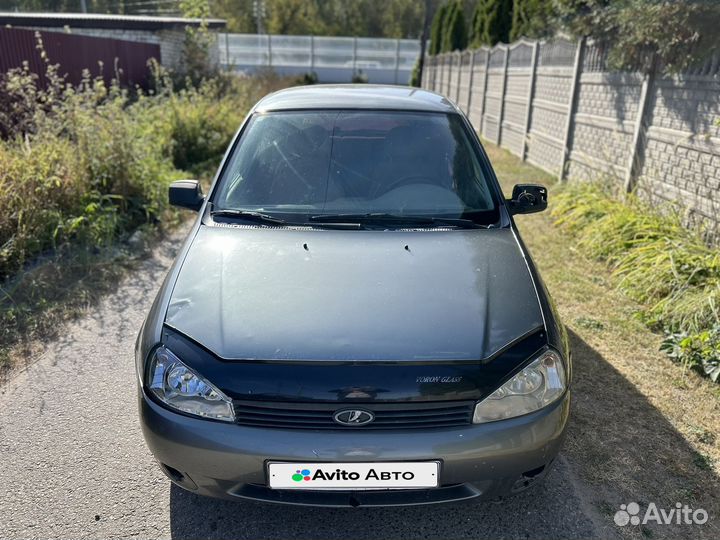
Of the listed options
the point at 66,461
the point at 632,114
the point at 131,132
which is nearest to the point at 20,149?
the point at 131,132

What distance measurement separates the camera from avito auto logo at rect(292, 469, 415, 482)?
1.83 m

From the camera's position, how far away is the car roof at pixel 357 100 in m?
3.25

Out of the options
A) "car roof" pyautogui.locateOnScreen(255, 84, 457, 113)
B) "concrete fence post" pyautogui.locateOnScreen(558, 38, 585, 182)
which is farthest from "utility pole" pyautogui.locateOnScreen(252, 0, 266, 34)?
"car roof" pyautogui.locateOnScreen(255, 84, 457, 113)

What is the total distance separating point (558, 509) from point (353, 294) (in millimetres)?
1283

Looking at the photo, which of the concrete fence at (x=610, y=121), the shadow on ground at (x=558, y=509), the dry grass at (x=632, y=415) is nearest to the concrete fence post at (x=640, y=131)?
the concrete fence at (x=610, y=121)

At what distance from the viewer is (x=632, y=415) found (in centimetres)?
300

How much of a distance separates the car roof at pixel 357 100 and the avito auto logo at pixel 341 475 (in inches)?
85.3

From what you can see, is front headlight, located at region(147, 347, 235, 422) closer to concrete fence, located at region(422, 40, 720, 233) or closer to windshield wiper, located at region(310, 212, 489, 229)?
windshield wiper, located at region(310, 212, 489, 229)

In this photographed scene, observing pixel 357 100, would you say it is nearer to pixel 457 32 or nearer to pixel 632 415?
pixel 632 415

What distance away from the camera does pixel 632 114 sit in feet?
21.1

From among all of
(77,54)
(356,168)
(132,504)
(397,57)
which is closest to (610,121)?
(356,168)

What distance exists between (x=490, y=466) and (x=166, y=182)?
Answer: 20.2 feet

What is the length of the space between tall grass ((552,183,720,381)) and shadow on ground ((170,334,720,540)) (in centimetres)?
101

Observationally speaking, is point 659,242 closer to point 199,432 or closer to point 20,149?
point 199,432
